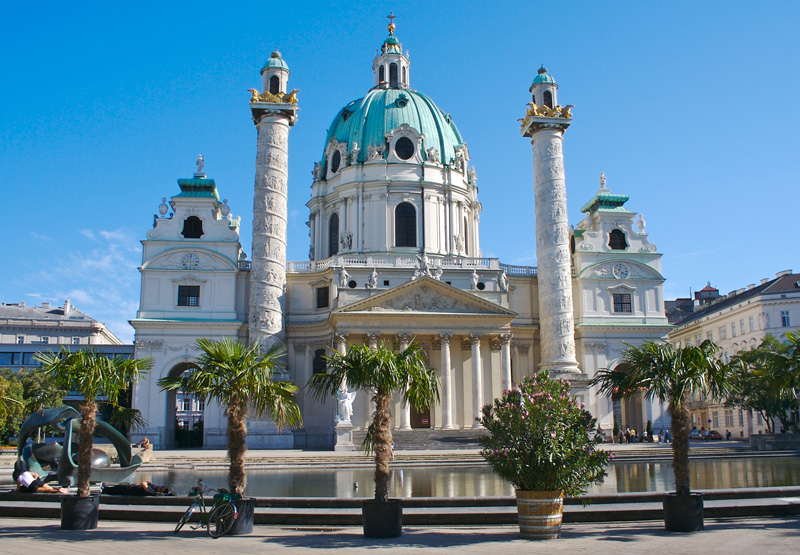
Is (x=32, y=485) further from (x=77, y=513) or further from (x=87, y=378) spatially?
(x=77, y=513)

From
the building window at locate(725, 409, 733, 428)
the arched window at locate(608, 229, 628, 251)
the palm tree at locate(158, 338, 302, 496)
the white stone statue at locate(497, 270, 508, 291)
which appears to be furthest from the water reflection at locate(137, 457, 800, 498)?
the building window at locate(725, 409, 733, 428)

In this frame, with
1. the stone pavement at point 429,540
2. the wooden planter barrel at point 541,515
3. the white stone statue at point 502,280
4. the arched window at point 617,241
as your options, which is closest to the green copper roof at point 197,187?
the white stone statue at point 502,280

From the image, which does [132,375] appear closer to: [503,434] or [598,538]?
[503,434]

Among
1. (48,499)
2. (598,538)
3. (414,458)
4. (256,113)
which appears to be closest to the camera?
(598,538)

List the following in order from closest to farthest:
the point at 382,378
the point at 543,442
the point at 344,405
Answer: the point at 543,442 → the point at 382,378 → the point at 344,405

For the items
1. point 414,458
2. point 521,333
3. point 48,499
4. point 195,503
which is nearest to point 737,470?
point 414,458

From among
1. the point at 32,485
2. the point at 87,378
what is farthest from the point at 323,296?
the point at 87,378

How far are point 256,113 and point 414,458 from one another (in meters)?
25.3

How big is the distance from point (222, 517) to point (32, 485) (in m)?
7.44

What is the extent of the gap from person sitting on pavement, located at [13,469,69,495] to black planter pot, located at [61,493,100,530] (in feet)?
13.8

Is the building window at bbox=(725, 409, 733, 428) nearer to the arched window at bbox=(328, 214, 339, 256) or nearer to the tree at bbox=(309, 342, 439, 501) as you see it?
the arched window at bbox=(328, 214, 339, 256)

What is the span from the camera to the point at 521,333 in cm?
5144

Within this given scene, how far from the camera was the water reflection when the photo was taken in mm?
19594

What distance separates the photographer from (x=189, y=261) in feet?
161
